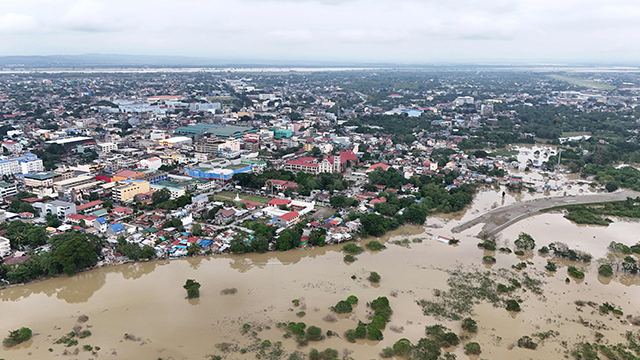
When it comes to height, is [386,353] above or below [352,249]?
below

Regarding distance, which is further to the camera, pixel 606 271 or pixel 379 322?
pixel 606 271

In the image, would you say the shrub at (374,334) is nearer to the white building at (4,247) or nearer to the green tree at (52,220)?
the white building at (4,247)

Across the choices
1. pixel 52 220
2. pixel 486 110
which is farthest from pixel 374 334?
pixel 486 110

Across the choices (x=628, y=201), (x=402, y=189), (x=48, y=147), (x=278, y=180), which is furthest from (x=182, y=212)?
(x=628, y=201)

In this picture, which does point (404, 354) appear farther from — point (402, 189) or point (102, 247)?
point (402, 189)

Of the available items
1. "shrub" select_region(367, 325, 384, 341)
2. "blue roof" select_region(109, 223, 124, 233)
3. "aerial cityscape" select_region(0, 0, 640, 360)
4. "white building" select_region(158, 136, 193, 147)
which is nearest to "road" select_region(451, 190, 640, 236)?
"aerial cityscape" select_region(0, 0, 640, 360)

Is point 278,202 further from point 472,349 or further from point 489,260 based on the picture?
point 472,349
